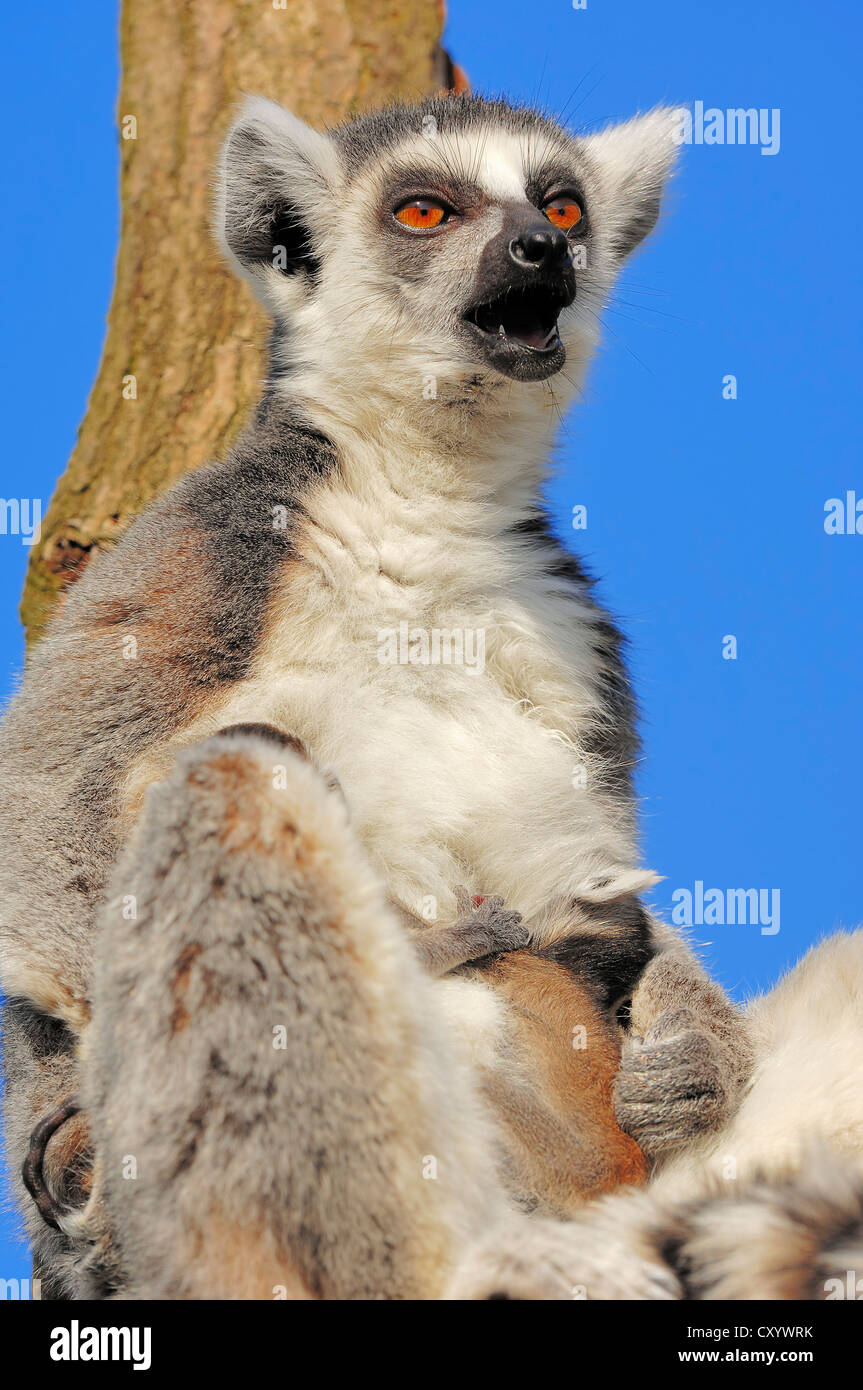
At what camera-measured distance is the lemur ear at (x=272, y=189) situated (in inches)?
206

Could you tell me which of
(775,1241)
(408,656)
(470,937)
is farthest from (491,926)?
(775,1241)

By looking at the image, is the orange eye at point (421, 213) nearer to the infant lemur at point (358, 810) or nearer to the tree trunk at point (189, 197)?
the infant lemur at point (358, 810)

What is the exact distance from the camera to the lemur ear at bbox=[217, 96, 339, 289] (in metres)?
5.23

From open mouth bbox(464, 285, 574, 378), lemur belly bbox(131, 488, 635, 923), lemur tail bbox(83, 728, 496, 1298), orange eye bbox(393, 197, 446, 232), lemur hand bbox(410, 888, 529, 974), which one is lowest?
lemur tail bbox(83, 728, 496, 1298)

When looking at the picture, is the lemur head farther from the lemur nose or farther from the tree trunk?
the tree trunk

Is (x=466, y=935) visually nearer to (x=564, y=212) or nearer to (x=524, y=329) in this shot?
(x=524, y=329)

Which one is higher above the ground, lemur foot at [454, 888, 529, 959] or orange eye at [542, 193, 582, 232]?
orange eye at [542, 193, 582, 232]

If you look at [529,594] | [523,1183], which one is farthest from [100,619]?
[523,1183]

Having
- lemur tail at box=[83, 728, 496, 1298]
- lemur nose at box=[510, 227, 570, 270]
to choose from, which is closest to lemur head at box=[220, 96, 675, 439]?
lemur nose at box=[510, 227, 570, 270]

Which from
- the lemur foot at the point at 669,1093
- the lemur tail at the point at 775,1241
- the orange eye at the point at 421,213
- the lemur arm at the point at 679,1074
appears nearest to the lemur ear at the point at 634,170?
the orange eye at the point at 421,213

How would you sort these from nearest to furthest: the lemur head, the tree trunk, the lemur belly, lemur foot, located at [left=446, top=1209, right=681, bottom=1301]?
lemur foot, located at [left=446, top=1209, right=681, bottom=1301]
the lemur belly
the lemur head
the tree trunk

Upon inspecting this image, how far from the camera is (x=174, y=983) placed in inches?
127

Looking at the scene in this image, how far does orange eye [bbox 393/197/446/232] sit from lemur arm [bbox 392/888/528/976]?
2.57 m

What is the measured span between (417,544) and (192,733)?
1048 mm
